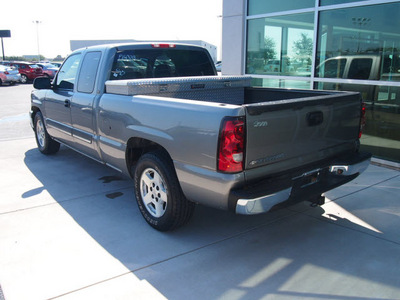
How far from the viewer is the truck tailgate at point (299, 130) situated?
120 inches

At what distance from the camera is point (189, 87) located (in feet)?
14.9

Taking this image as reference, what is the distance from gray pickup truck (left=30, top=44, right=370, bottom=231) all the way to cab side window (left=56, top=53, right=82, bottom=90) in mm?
42

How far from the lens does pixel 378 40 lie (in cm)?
616

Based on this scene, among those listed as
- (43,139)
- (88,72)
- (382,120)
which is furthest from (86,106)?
(382,120)

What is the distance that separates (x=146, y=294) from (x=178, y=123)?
4.77ft

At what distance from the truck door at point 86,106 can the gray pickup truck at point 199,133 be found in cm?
2

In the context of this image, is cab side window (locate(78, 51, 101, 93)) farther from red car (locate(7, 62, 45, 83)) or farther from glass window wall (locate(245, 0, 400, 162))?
red car (locate(7, 62, 45, 83))

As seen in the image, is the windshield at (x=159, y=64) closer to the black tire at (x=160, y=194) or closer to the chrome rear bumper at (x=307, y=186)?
the black tire at (x=160, y=194)

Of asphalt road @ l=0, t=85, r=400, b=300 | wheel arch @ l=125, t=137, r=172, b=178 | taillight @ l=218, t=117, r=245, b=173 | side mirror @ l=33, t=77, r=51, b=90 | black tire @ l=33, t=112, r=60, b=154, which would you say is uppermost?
side mirror @ l=33, t=77, r=51, b=90

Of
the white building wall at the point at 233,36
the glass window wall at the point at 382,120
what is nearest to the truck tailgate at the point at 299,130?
the glass window wall at the point at 382,120

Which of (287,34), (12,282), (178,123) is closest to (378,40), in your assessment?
(287,34)

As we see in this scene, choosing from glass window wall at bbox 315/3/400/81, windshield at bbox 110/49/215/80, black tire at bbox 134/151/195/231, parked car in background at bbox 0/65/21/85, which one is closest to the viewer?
black tire at bbox 134/151/195/231

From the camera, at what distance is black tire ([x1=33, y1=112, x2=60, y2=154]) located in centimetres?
689

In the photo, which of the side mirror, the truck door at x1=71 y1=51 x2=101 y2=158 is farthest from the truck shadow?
the side mirror
